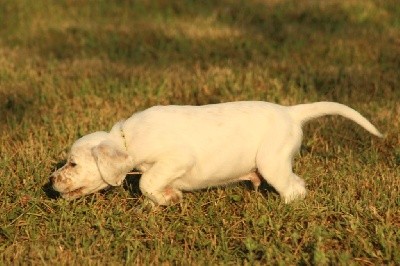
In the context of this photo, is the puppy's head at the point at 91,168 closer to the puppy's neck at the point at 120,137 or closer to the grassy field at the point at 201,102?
the puppy's neck at the point at 120,137

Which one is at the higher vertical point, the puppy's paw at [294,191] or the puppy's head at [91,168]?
the puppy's head at [91,168]

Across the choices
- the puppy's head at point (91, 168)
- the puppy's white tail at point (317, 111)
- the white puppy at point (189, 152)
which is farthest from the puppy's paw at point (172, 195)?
the puppy's white tail at point (317, 111)

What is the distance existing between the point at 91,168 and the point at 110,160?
17cm

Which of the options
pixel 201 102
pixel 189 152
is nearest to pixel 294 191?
pixel 189 152

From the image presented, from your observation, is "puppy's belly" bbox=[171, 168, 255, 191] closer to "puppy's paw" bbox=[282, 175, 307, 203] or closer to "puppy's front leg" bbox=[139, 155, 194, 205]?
"puppy's front leg" bbox=[139, 155, 194, 205]

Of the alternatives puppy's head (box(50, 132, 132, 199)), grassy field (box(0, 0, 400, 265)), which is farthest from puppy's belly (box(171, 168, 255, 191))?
puppy's head (box(50, 132, 132, 199))

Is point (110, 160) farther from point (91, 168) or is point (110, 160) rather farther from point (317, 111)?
point (317, 111)

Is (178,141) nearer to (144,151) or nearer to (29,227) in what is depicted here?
(144,151)

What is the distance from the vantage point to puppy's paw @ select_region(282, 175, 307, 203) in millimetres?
5074

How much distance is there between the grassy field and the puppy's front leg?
0.13 metres

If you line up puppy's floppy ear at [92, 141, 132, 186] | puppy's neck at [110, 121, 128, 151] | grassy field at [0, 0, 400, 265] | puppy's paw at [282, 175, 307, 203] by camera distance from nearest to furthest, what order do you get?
grassy field at [0, 0, 400, 265] → puppy's floppy ear at [92, 141, 132, 186] → puppy's neck at [110, 121, 128, 151] → puppy's paw at [282, 175, 307, 203]

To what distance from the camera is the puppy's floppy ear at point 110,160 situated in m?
4.79

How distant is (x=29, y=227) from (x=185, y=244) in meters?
1.07

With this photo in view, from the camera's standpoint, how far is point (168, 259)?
14.4 ft
